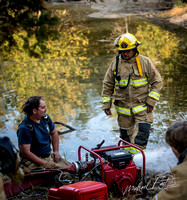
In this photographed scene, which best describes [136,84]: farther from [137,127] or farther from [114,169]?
[114,169]

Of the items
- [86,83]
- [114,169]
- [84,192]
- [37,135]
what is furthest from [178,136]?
[86,83]

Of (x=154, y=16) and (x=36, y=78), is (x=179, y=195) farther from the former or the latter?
(x=154, y=16)

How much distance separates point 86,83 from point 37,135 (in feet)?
15.4

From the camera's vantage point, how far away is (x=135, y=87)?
4.59 m

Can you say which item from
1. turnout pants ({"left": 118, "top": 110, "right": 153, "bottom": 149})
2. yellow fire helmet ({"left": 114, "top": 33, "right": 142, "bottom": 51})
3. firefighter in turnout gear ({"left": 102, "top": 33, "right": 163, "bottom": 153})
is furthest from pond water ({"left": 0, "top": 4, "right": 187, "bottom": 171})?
Result: yellow fire helmet ({"left": 114, "top": 33, "right": 142, "bottom": 51})

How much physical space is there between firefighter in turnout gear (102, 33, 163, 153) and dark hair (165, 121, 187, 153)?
229 cm

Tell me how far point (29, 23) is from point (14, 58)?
26.6ft

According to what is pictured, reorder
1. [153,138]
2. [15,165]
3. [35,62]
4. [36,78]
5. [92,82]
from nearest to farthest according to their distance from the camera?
[15,165], [153,138], [92,82], [36,78], [35,62]

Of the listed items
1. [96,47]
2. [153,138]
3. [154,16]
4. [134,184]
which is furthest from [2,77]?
[154,16]

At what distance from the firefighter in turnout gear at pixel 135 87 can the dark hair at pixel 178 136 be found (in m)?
2.29

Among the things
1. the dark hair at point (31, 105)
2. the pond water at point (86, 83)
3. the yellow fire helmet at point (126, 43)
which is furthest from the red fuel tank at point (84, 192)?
the yellow fire helmet at point (126, 43)

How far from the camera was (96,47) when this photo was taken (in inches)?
496

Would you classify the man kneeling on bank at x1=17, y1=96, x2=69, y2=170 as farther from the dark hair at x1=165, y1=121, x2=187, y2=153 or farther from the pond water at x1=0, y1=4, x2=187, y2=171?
the dark hair at x1=165, y1=121, x2=187, y2=153

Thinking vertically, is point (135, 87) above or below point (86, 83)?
above
